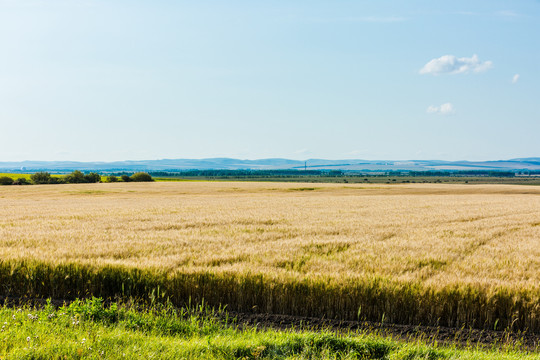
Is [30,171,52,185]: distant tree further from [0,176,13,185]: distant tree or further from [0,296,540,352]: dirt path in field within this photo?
[0,296,540,352]: dirt path in field

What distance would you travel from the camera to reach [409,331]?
7961 mm

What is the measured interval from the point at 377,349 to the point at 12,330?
5.33 metres

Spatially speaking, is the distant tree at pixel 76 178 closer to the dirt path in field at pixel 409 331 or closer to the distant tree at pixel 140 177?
the distant tree at pixel 140 177

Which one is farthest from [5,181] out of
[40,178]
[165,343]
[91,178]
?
[165,343]

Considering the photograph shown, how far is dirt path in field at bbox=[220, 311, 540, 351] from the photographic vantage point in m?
7.44

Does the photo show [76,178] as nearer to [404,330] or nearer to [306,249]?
[306,249]

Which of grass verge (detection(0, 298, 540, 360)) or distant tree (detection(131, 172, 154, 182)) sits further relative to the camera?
distant tree (detection(131, 172, 154, 182))

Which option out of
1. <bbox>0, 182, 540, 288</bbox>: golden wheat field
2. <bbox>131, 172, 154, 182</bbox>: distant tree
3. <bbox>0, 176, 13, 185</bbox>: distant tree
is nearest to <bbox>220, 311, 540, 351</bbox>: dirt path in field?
<bbox>0, 182, 540, 288</bbox>: golden wheat field

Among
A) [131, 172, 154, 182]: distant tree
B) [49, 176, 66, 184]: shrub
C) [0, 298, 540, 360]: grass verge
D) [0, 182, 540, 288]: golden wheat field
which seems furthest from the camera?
[131, 172, 154, 182]: distant tree

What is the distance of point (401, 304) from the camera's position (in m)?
8.60

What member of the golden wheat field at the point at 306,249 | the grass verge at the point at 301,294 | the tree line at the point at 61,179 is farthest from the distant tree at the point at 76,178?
the grass verge at the point at 301,294

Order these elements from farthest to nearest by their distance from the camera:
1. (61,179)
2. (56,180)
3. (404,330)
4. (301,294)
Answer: (61,179) < (56,180) < (301,294) < (404,330)

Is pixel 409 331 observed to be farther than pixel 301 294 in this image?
No

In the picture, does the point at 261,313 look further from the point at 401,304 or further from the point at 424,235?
the point at 424,235
